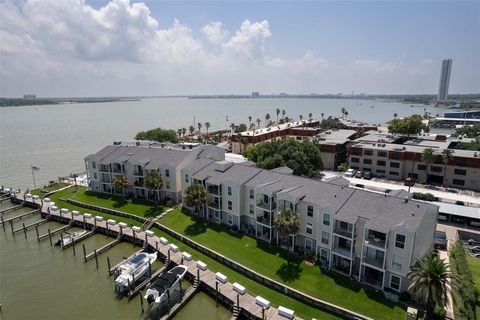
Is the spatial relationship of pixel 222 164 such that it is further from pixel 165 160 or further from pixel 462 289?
pixel 462 289

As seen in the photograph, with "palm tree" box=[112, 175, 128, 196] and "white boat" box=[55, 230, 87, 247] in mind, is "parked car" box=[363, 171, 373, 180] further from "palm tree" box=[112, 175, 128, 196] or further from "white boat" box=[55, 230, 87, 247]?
"white boat" box=[55, 230, 87, 247]

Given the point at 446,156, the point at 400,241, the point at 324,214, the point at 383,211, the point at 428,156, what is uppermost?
the point at 383,211

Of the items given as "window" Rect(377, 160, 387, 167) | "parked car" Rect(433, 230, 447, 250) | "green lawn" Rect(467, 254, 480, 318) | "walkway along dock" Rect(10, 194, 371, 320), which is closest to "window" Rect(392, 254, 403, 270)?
"walkway along dock" Rect(10, 194, 371, 320)

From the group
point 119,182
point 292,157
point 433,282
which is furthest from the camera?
point 292,157

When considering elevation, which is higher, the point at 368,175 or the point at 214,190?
the point at 214,190

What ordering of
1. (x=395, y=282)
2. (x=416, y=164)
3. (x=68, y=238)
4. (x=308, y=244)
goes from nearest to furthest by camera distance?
(x=395, y=282) < (x=308, y=244) < (x=68, y=238) < (x=416, y=164)

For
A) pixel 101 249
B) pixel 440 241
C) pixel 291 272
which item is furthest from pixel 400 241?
pixel 101 249

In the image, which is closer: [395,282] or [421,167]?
[395,282]

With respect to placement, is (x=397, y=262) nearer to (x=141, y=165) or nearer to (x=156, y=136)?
(x=141, y=165)
